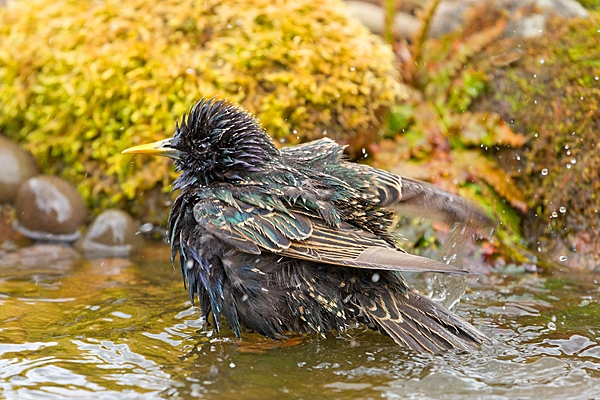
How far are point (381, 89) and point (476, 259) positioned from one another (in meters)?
2.06

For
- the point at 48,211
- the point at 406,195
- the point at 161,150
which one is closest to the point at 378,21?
the point at 48,211

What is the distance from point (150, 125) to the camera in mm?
7379

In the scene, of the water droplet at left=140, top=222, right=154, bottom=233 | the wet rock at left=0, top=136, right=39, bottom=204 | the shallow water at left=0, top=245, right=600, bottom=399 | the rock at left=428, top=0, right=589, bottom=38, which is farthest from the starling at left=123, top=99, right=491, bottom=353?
the rock at left=428, top=0, right=589, bottom=38

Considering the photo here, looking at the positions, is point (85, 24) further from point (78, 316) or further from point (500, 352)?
point (500, 352)

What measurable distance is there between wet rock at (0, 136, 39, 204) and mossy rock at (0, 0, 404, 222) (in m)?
0.15

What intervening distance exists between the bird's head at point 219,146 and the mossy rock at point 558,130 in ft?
11.6

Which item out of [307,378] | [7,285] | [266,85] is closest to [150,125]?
[266,85]

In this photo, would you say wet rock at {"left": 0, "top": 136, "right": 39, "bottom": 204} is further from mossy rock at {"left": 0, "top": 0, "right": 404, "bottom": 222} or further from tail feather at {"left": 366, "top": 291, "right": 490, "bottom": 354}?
tail feather at {"left": 366, "top": 291, "right": 490, "bottom": 354}

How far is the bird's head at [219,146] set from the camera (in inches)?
197

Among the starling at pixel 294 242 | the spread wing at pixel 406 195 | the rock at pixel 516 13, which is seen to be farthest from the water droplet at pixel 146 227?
the rock at pixel 516 13

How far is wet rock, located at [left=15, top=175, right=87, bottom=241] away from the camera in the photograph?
7359 millimetres

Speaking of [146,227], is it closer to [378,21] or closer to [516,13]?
[378,21]

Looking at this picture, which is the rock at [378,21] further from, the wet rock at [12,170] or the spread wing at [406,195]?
the spread wing at [406,195]

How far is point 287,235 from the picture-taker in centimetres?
454
